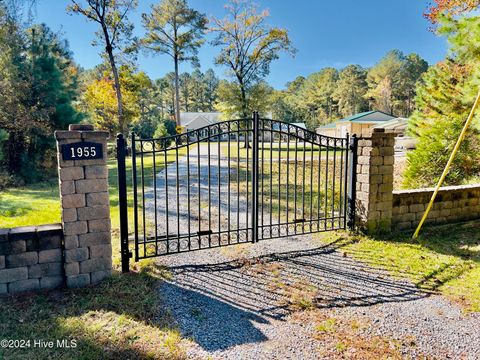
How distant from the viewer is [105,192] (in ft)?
11.1

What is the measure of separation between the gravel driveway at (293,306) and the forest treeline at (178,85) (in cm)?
333

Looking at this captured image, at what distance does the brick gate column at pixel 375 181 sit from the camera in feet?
15.9

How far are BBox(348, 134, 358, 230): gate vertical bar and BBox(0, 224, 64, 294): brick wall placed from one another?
158 inches

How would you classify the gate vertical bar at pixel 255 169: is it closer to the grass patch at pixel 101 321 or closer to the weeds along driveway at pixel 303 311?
the weeds along driveway at pixel 303 311

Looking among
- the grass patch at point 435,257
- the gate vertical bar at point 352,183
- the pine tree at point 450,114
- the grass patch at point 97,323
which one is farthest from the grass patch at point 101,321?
the pine tree at point 450,114

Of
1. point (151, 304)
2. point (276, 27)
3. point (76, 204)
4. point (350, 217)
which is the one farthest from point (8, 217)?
point (276, 27)

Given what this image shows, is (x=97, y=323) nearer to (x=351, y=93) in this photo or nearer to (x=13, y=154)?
(x=13, y=154)

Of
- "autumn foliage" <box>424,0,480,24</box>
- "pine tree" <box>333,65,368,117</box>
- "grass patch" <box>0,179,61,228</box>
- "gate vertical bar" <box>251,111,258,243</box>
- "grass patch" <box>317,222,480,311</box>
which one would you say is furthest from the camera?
"pine tree" <box>333,65,368,117</box>

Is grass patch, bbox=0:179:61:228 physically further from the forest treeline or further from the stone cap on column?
the stone cap on column

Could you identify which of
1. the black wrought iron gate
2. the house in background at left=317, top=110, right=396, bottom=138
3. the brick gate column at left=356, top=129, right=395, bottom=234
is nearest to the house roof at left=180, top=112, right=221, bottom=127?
the house in background at left=317, top=110, right=396, bottom=138

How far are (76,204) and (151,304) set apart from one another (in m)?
1.24

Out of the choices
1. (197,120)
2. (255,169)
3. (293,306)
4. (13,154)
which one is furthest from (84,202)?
(197,120)

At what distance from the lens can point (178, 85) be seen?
2542 centimetres

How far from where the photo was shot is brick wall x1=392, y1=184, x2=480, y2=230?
5.26 m
